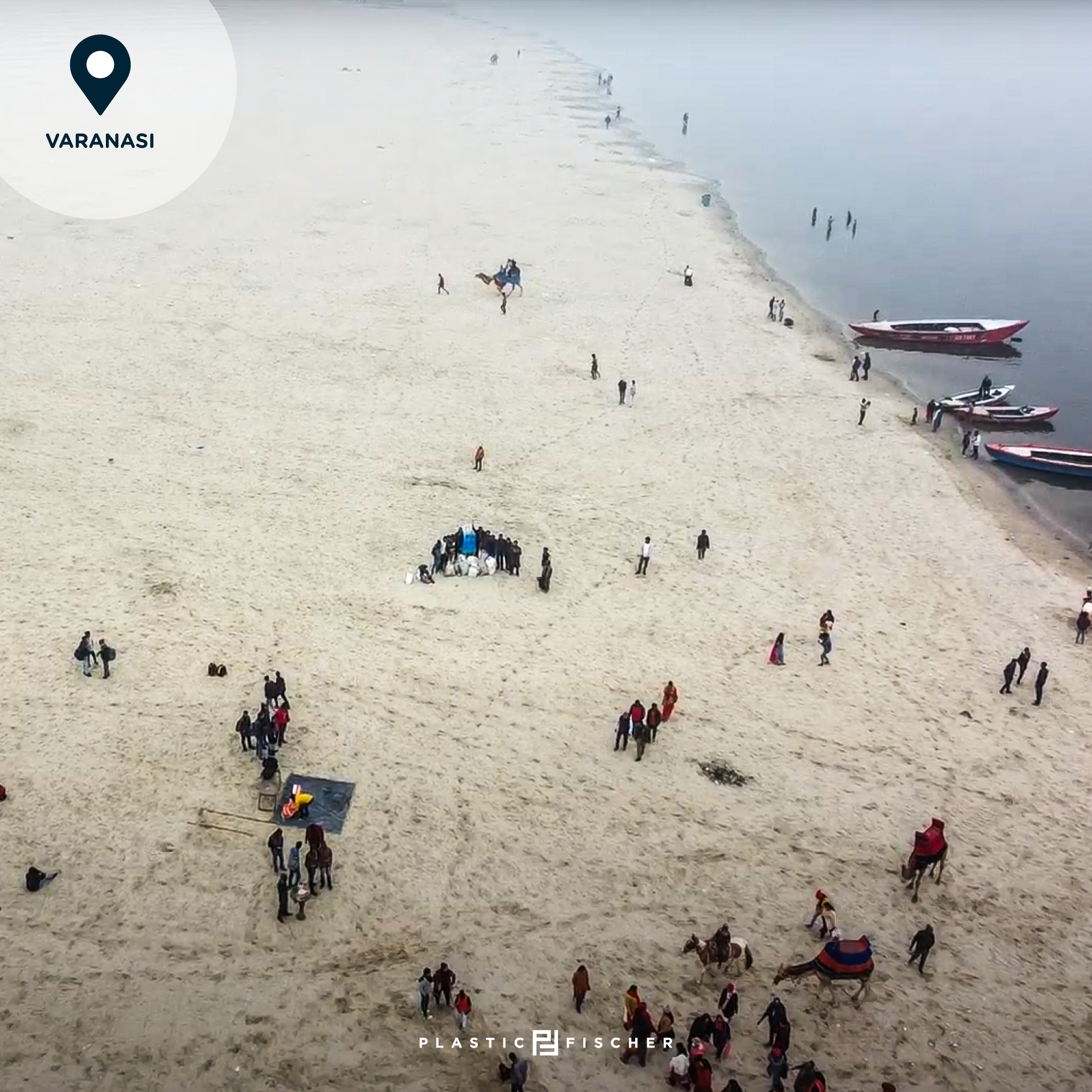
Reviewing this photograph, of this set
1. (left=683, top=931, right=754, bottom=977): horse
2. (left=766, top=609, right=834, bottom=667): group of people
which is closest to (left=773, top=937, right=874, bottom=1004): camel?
(left=683, top=931, right=754, bottom=977): horse

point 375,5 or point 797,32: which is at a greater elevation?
point 797,32

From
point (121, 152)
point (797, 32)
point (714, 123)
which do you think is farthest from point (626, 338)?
point (797, 32)

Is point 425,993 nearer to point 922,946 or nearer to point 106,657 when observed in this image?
point 922,946

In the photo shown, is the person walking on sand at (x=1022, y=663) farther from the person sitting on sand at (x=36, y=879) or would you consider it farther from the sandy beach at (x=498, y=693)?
the person sitting on sand at (x=36, y=879)

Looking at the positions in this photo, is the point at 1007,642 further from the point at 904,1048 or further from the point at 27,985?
the point at 27,985

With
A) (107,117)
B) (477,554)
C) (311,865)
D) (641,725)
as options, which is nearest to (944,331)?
(477,554)
